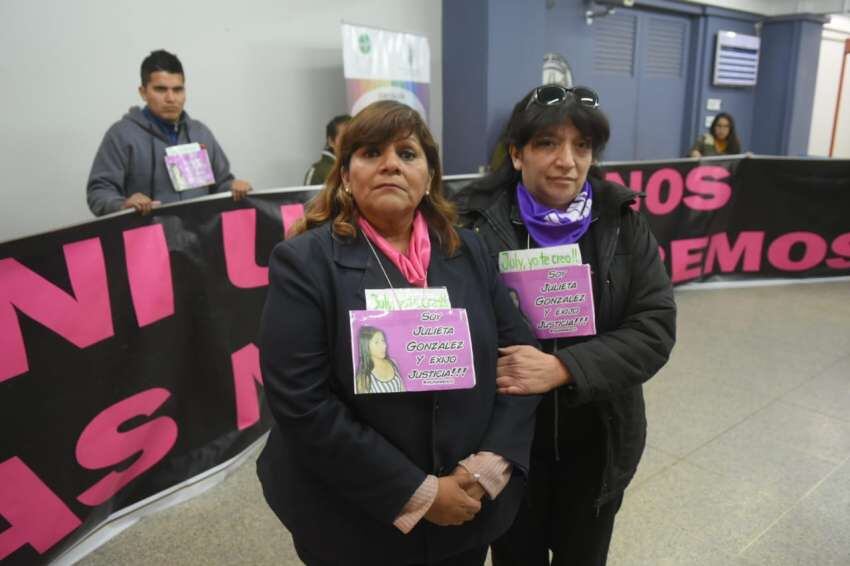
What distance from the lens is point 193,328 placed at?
8.32 feet

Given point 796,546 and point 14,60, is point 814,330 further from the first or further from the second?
point 14,60

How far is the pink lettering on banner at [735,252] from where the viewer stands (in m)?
5.61

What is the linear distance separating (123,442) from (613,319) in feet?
5.78

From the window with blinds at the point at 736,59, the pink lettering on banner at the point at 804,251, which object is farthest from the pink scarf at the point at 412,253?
the window with blinds at the point at 736,59

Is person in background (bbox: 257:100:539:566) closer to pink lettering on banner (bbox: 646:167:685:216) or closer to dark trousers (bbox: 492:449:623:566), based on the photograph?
dark trousers (bbox: 492:449:623:566)

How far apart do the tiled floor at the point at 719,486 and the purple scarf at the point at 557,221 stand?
1358 mm

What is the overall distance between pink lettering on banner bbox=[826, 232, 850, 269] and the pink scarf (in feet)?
18.8

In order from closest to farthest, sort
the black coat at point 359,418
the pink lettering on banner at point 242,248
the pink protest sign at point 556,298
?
the black coat at point 359,418
the pink protest sign at point 556,298
the pink lettering on banner at point 242,248

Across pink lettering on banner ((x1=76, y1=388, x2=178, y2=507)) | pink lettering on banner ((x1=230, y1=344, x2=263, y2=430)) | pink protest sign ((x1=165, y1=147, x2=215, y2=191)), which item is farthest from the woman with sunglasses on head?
pink protest sign ((x1=165, y1=147, x2=215, y2=191))

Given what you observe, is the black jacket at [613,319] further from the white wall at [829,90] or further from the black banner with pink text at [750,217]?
the white wall at [829,90]

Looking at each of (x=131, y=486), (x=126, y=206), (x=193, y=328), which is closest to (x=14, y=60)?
(x=126, y=206)

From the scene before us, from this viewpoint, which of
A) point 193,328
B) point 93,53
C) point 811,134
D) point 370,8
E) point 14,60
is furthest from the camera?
point 811,134

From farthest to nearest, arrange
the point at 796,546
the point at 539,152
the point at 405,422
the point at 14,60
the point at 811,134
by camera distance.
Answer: the point at 811,134
the point at 14,60
the point at 796,546
the point at 539,152
the point at 405,422

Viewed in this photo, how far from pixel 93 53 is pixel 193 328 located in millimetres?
2201
